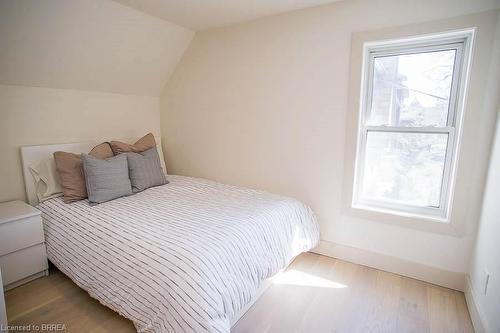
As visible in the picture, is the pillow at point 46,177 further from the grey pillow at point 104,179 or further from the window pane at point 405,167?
the window pane at point 405,167

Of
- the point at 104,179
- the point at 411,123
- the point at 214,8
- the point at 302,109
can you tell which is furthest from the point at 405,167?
the point at 104,179

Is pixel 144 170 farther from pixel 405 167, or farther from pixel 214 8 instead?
pixel 405 167

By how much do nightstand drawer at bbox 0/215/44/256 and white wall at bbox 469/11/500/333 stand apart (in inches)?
120

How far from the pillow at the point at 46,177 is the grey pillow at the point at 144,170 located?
63 centimetres

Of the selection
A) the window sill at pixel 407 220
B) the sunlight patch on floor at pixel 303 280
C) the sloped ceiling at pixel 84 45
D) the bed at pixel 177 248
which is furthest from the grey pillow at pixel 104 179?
the window sill at pixel 407 220

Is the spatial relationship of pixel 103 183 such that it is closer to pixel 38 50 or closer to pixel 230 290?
pixel 38 50

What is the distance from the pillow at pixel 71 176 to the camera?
232 centimetres

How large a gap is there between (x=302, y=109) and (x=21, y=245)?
2.55m

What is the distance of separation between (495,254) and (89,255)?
8.18ft

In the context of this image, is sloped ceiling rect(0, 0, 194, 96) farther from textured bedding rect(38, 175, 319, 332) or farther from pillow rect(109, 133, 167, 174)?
textured bedding rect(38, 175, 319, 332)

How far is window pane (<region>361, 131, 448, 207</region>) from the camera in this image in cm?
212

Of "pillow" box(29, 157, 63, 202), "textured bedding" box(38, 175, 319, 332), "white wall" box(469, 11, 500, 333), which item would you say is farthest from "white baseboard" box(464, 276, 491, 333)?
"pillow" box(29, 157, 63, 202)

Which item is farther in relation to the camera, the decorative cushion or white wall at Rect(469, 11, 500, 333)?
the decorative cushion

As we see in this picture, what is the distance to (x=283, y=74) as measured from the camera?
8.43ft
